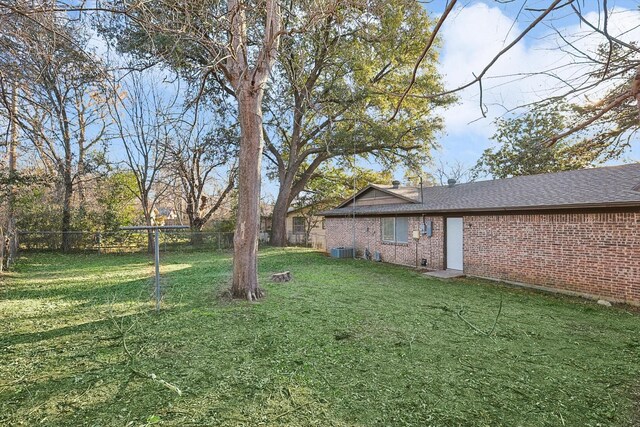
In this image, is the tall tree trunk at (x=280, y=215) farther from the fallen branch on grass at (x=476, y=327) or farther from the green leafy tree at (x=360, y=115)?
the fallen branch on grass at (x=476, y=327)

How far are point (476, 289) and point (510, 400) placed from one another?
5488mm

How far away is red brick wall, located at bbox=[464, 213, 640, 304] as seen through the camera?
267 inches

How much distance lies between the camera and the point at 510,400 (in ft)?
9.68

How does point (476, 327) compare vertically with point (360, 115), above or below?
below

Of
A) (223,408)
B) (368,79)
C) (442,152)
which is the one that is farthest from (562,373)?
(442,152)

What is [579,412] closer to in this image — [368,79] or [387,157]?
[368,79]

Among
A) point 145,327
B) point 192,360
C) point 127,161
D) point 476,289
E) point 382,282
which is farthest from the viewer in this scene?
point 127,161

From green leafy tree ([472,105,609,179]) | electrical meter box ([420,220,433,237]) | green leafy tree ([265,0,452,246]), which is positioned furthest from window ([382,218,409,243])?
green leafy tree ([472,105,609,179])

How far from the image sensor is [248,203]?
22.2ft

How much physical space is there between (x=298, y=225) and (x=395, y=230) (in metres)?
15.8

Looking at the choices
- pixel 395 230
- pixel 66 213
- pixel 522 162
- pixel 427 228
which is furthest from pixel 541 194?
pixel 66 213

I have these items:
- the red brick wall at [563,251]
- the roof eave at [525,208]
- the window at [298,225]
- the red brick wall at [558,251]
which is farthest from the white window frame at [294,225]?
the red brick wall at [563,251]

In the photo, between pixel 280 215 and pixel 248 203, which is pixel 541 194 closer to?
pixel 248 203

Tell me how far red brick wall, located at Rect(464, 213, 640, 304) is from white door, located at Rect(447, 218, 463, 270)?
0.33 m
